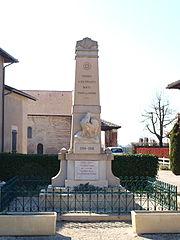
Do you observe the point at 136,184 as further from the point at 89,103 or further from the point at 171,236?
the point at 171,236

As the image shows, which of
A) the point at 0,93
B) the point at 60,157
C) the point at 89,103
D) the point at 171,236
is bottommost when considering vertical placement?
the point at 171,236

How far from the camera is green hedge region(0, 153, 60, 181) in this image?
13344 mm

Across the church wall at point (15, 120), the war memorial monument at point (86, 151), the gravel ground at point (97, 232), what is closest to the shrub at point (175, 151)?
the war memorial monument at point (86, 151)

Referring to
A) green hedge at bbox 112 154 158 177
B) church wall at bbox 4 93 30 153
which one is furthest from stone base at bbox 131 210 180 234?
church wall at bbox 4 93 30 153

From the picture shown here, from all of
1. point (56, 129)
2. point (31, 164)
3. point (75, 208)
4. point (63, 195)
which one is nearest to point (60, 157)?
point (63, 195)

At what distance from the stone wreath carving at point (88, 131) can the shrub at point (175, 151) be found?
3.80m

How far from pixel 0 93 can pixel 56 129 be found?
471 inches

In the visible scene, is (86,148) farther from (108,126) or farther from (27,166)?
(108,126)

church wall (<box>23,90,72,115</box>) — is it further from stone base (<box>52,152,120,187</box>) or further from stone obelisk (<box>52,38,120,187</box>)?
stone base (<box>52,152,120,187</box>)

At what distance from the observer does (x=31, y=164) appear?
13.4m

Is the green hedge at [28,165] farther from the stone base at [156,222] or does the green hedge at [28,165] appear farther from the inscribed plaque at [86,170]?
the stone base at [156,222]

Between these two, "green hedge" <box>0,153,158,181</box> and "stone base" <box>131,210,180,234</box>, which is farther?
"green hedge" <box>0,153,158,181</box>

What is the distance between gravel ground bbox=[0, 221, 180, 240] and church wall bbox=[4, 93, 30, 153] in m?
12.0

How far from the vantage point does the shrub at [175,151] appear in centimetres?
1227
